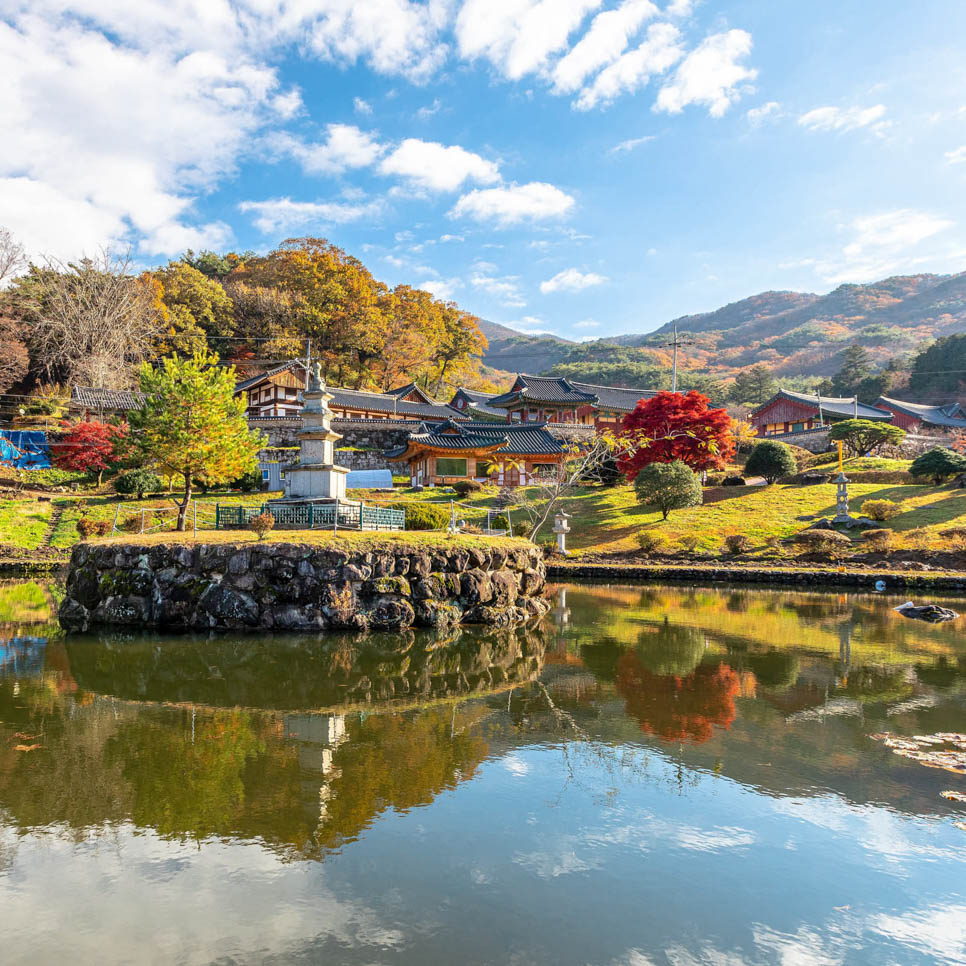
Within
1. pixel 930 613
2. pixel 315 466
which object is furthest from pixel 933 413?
pixel 315 466

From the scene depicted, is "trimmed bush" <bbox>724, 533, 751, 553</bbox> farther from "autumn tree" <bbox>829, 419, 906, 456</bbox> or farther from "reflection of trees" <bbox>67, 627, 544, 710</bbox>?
"autumn tree" <bbox>829, 419, 906, 456</bbox>

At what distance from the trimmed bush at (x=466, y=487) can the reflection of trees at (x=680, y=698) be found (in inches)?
1107

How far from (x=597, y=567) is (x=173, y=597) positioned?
18467 mm

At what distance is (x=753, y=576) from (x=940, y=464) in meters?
18.4

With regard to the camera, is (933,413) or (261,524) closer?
(261,524)

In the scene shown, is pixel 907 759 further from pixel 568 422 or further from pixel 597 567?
pixel 568 422

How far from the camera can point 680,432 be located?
124 feet

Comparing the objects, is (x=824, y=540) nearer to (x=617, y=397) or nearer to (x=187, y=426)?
(x=187, y=426)

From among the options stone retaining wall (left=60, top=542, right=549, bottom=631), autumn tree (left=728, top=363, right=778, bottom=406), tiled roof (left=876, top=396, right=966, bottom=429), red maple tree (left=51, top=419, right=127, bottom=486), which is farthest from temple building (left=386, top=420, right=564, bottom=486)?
autumn tree (left=728, top=363, right=778, bottom=406)

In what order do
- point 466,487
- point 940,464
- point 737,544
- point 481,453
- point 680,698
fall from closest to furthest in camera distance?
point 680,698
point 737,544
point 940,464
point 466,487
point 481,453

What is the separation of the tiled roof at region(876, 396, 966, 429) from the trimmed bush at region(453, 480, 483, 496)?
4264 cm

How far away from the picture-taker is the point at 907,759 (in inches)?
291

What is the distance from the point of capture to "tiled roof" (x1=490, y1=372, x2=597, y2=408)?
54.2m

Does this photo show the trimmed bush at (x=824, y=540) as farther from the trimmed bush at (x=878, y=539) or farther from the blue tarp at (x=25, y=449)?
the blue tarp at (x=25, y=449)
